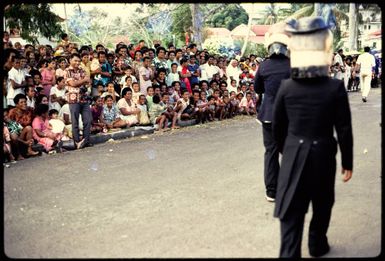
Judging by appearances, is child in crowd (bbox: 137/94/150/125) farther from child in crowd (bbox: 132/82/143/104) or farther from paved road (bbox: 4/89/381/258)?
paved road (bbox: 4/89/381/258)

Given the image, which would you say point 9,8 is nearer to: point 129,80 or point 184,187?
point 129,80

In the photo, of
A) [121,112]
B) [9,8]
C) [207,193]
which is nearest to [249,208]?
[207,193]

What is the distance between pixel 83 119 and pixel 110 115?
120cm

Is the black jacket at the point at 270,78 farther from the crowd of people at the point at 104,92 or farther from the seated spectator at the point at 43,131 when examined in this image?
the seated spectator at the point at 43,131

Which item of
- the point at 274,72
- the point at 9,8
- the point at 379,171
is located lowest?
the point at 379,171

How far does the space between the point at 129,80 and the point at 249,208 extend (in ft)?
19.5

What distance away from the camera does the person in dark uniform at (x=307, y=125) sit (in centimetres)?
296

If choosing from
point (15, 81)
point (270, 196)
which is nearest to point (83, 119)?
point (15, 81)

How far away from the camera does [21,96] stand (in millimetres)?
7516

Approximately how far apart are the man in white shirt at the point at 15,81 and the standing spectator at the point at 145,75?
2.72 meters

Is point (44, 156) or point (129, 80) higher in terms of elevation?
point (129, 80)

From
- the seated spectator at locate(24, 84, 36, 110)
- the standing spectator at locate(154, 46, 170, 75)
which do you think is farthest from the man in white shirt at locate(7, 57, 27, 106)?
the standing spectator at locate(154, 46, 170, 75)

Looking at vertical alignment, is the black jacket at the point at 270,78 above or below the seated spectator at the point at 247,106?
above

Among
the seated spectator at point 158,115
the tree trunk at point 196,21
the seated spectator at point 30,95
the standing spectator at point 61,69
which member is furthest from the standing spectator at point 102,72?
the tree trunk at point 196,21
